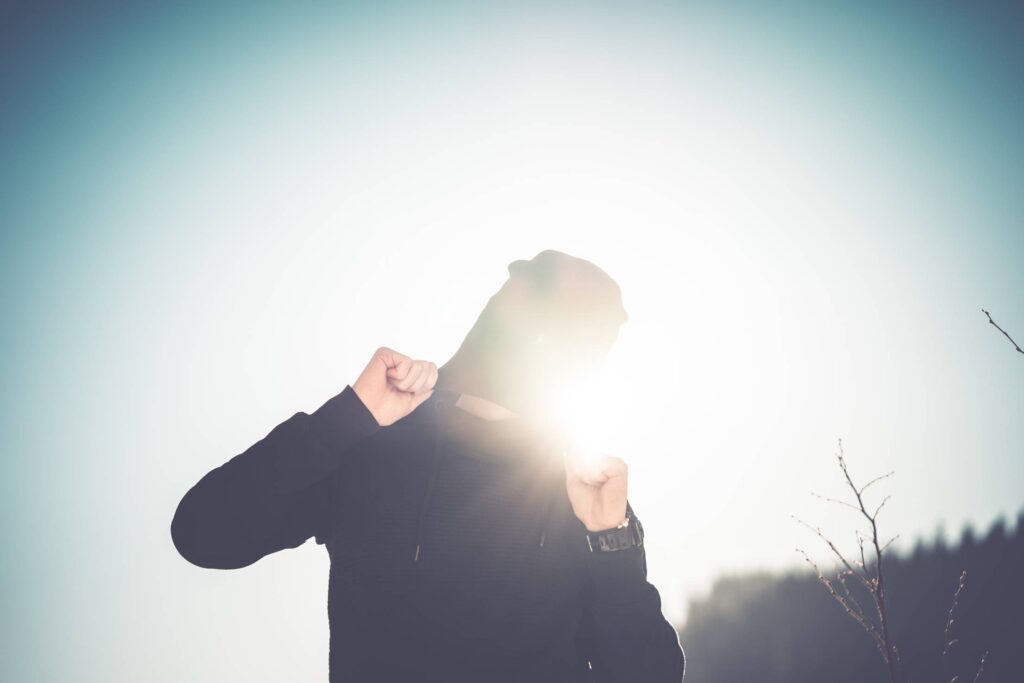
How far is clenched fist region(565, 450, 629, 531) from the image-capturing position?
5.75ft

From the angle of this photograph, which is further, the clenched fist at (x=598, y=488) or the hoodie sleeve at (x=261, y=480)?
the clenched fist at (x=598, y=488)

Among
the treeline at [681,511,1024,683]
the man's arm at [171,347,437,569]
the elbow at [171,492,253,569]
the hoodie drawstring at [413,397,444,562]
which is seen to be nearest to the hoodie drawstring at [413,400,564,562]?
the hoodie drawstring at [413,397,444,562]

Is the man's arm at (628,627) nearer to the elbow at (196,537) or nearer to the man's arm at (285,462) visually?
the man's arm at (285,462)

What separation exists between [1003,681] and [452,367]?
4368 centimetres

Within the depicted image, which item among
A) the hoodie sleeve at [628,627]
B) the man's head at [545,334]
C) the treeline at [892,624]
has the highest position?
the man's head at [545,334]

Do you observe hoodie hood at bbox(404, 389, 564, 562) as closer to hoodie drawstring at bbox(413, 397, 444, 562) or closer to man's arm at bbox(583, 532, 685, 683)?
hoodie drawstring at bbox(413, 397, 444, 562)

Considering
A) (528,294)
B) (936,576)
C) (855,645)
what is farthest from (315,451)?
(936,576)

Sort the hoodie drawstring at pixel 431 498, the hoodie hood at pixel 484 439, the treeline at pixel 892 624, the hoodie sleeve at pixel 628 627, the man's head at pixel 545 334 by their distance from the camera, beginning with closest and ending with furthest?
the hoodie sleeve at pixel 628 627 → the hoodie drawstring at pixel 431 498 → the hoodie hood at pixel 484 439 → the man's head at pixel 545 334 → the treeline at pixel 892 624

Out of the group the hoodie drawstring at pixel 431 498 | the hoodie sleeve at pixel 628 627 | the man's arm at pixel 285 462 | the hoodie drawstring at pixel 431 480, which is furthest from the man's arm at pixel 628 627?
the man's arm at pixel 285 462

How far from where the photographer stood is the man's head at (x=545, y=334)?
245 cm

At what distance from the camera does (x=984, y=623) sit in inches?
1258

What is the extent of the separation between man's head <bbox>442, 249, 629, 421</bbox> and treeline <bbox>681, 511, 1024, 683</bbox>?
1410 inches

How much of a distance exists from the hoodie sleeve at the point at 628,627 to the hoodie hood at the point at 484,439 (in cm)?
34

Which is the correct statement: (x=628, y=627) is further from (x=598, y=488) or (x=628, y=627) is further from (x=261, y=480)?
(x=261, y=480)
